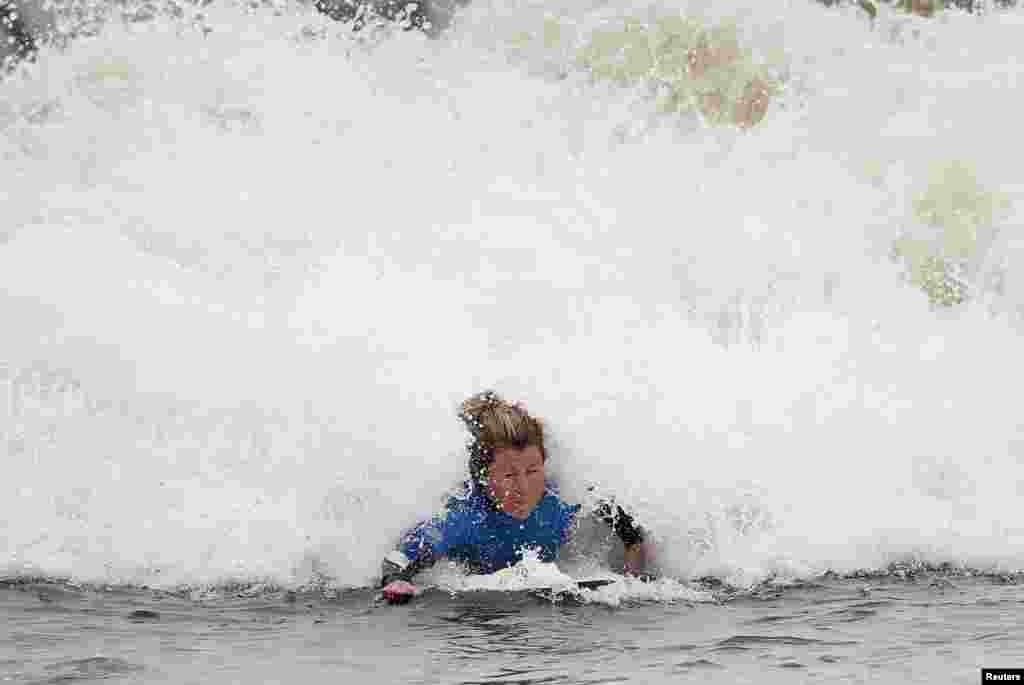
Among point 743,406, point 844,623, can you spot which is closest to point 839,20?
point 743,406

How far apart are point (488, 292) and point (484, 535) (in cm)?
287

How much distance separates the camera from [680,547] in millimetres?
5770

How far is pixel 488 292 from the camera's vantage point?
8164mm

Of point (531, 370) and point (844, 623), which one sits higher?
point (531, 370)

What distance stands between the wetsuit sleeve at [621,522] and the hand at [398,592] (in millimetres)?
944

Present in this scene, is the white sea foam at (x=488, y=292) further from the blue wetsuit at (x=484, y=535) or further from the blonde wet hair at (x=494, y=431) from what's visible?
the blonde wet hair at (x=494, y=431)

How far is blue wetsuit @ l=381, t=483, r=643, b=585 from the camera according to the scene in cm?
540

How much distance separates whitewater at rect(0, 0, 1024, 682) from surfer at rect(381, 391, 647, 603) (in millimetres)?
227

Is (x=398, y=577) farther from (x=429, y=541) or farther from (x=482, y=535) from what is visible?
(x=482, y=535)

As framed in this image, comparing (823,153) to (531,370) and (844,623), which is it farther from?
(844,623)

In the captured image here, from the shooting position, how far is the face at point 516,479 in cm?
543

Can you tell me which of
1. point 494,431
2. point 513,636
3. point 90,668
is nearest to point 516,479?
point 494,431

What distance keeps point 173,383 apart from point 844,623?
3433 millimetres
